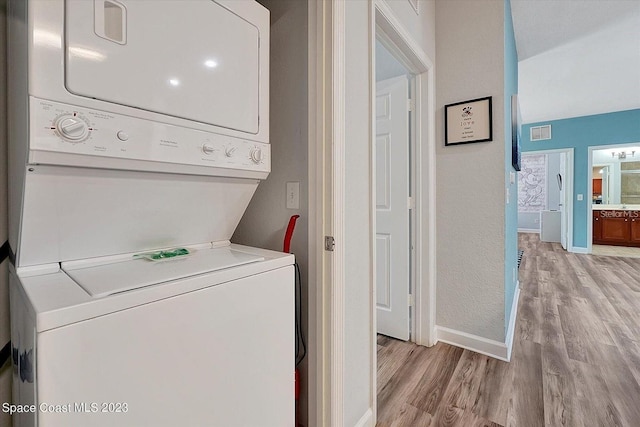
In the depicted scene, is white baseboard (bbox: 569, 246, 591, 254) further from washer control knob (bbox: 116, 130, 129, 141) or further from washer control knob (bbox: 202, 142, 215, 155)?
washer control knob (bbox: 116, 130, 129, 141)

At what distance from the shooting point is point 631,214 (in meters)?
6.66

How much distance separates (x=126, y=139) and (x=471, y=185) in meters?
2.13

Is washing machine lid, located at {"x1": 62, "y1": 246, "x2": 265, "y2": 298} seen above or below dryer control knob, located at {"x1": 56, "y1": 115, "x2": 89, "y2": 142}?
below

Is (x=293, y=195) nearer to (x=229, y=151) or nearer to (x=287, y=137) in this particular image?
(x=287, y=137)

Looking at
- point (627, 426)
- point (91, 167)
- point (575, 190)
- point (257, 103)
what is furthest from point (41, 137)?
A: point (575, 190)

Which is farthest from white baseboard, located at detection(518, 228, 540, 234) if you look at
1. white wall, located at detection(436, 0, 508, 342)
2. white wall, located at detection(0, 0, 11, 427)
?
white wall, located at detection(0, 0, 11, 427)

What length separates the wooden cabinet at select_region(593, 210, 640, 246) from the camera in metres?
6.61

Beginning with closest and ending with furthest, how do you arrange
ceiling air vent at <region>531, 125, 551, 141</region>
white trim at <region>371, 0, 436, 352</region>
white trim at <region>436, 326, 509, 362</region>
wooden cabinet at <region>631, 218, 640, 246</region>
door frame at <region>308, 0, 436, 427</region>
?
door frame at <region>308, 0, 436, 427</region>, white trim at <region>436, 326, 509, 362</region>, white trim at <region>371, 0, 436, 352</region>, ceiling air vent at <region>531, 125, 551, 141</region>, wooden cabinet at <region>631, 218, 640, 246</region>

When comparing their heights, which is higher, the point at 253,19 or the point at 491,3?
the point at 491,3

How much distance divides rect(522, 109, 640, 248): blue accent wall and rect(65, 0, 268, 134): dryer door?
23.3 ft

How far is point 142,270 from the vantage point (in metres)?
0.73

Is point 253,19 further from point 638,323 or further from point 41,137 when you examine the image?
point 638,323

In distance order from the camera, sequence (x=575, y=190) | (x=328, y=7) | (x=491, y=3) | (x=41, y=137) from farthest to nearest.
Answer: (x=575, y=190) → (x=491, y=3) → (x=328, y=7) → (x=41, y=137)

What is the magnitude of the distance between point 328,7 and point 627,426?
7.61 feet
